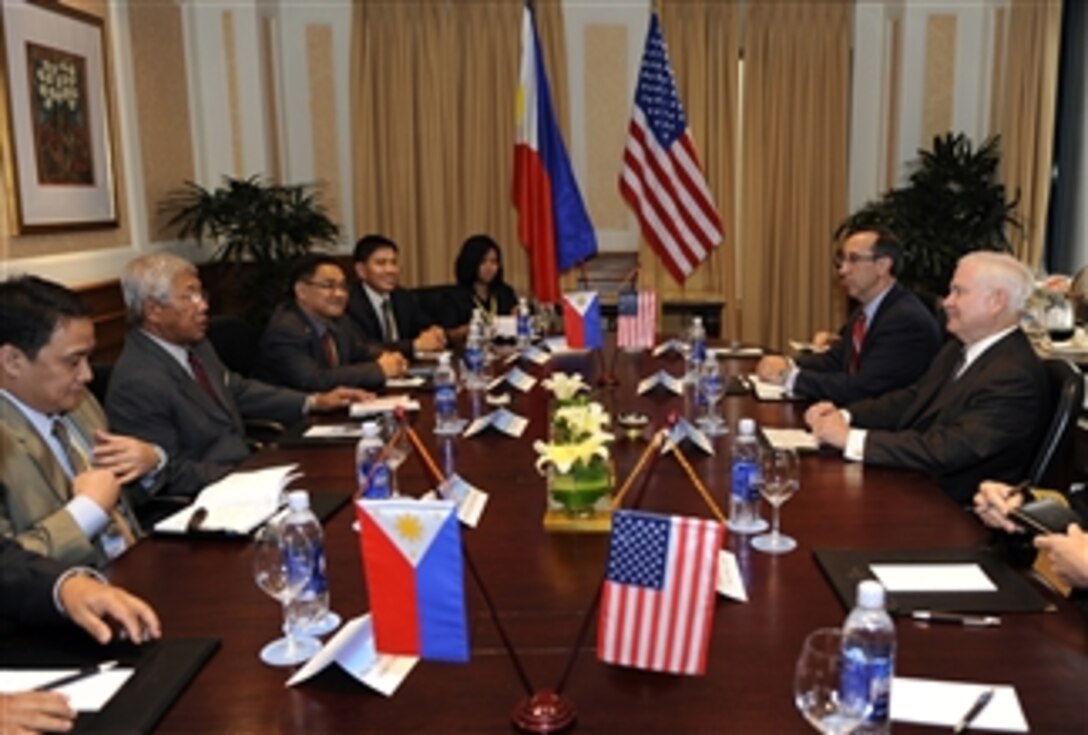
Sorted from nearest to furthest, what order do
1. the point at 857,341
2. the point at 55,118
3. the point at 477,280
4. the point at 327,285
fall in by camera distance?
the point at 857,341 < the point at 327,285 < the point at 55,118 < the point at 477,280

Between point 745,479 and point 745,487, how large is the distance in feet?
0.07

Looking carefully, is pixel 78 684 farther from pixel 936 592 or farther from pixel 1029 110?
pixel 1029 110

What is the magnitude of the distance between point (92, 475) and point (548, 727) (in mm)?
1292

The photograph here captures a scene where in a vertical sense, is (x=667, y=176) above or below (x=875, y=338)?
above

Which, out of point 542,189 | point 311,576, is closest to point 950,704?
point 311,576

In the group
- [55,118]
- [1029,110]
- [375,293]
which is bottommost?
[375,293]

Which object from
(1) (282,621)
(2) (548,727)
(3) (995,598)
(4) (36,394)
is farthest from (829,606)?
(4) (36,394)

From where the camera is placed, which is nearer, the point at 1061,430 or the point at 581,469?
the point at 581,469

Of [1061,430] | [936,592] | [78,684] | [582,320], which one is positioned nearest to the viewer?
[78,684]

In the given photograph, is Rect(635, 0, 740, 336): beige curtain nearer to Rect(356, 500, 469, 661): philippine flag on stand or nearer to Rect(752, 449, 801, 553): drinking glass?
Rect(752, 449, 801, 553): drinking glass

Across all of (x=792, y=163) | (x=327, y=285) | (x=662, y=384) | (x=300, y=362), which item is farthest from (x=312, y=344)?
(x=792, y=163)

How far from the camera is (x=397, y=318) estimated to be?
5.46 metres

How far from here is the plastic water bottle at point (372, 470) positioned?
2.11 m

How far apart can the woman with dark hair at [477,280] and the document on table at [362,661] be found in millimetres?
4284
